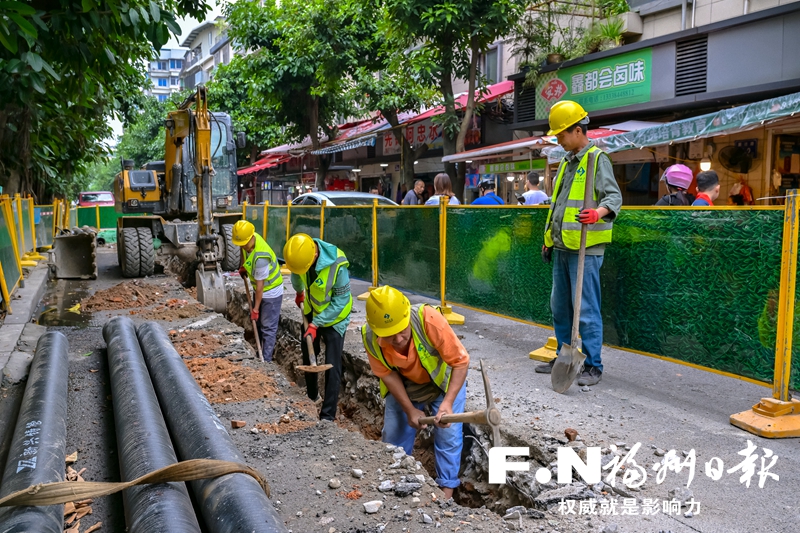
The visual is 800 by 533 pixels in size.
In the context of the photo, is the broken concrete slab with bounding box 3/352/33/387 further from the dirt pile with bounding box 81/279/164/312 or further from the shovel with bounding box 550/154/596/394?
the shovel with bounding box 550/154/596/394

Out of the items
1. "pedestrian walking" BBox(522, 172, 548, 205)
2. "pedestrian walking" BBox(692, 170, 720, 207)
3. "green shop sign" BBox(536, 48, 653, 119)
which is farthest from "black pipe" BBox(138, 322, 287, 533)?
"green shop sign" BBox(536, 48, 653, 119)

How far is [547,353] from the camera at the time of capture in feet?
18.9

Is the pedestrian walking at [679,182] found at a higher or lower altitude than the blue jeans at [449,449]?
higher

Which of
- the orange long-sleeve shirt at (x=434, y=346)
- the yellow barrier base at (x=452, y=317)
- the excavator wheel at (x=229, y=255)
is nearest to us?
the orange long-sleeve shirt at (x=434, y=346)

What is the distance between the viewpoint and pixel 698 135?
792 cm

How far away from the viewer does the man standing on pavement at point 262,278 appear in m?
6.89

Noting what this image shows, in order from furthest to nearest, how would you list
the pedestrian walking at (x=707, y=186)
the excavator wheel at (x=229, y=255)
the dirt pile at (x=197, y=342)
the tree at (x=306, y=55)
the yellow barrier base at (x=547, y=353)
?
the tree at (x=306, y=55) < the excavator wheel at (x=229, y=255) < the dirt pile at (x=197, y=342) < the yellow barrier base at (x=547, y=353) < the pedestrian walking at (x=707, y=186)

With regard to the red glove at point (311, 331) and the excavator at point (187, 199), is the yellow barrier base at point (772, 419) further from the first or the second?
the excavator at point (187, 199)

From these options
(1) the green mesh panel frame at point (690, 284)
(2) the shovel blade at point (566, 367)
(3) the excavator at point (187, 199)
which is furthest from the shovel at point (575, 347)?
(3) the excavator at point (187, 199)

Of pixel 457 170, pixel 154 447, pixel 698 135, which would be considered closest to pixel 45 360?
pixel 154 447

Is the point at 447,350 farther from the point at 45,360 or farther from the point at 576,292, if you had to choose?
the point at 45,360

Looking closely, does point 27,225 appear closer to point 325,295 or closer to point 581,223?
point 325,295

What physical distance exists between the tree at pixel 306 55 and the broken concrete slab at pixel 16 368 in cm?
1201

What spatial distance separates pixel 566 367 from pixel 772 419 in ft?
4.35
